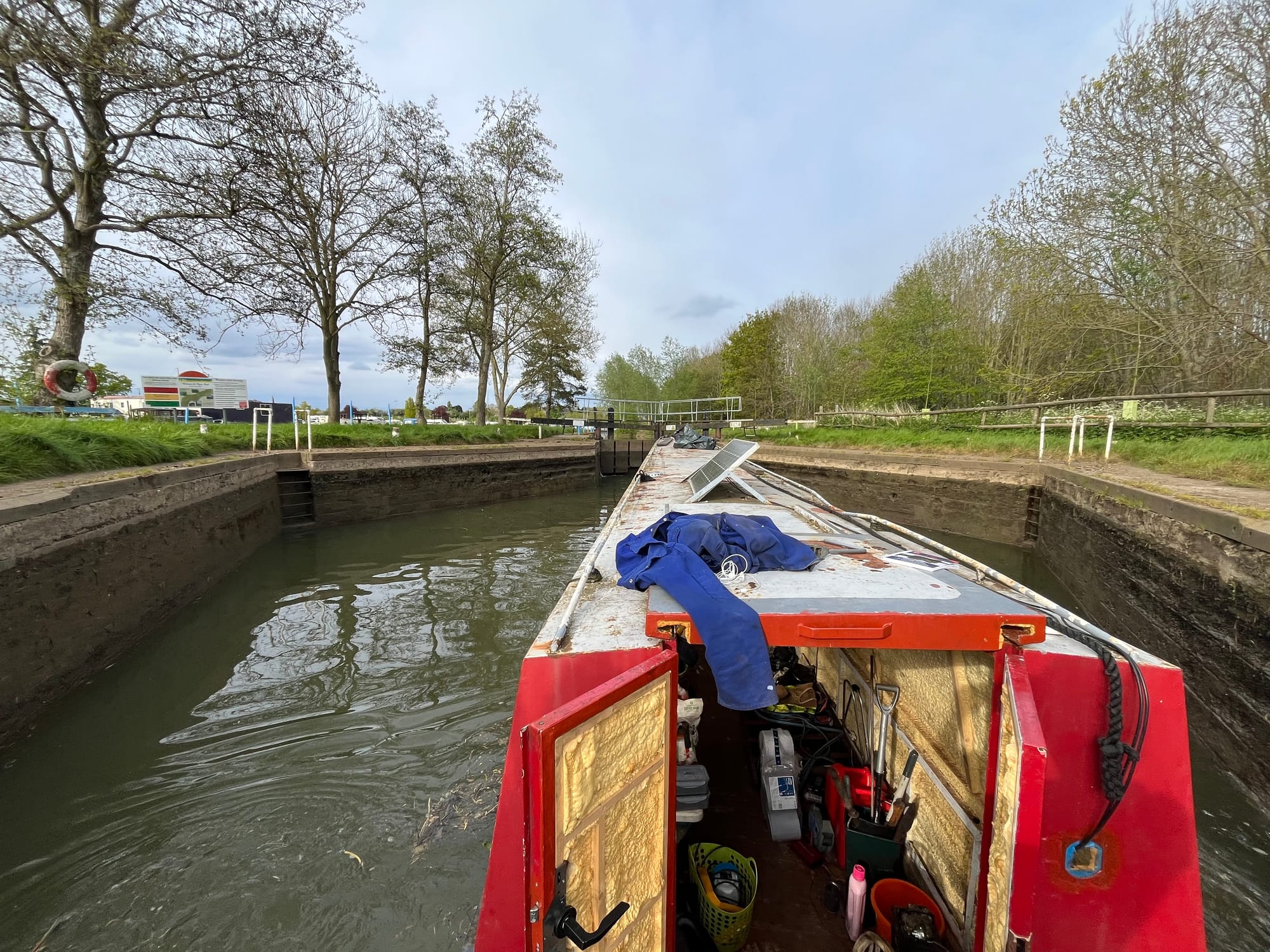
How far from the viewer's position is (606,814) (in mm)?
1504

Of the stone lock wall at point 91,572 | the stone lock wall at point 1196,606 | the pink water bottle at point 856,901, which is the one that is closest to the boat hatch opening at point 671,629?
the pink water bottle at point 856,901

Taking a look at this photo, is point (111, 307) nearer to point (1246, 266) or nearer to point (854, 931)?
point (854, 931)

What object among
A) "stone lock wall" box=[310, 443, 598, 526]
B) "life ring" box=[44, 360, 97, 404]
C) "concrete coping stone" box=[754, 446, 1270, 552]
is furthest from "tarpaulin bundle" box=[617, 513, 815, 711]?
"life ring" box=[44, 360, 97, 404]

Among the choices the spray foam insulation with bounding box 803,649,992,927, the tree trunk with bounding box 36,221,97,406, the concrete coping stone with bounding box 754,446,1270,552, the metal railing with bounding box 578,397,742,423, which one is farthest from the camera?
the metal railing with bounding box 578,397,742,423

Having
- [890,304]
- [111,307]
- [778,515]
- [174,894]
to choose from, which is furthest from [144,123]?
[890,304]

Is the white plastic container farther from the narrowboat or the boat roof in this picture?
the boat roof

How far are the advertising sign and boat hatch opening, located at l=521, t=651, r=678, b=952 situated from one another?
133ft

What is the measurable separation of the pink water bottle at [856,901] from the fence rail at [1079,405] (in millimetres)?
10915

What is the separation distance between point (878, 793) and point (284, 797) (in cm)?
393

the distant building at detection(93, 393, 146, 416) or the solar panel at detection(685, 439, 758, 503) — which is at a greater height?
the distant building at detection(93, 393, 146, 416)

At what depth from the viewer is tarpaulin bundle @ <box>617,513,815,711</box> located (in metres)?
1.82

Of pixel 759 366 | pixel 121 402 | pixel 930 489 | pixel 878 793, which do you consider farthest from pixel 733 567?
pixel 121 402

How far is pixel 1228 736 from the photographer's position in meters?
3.71

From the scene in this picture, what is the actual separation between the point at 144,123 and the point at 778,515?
12.8 m
